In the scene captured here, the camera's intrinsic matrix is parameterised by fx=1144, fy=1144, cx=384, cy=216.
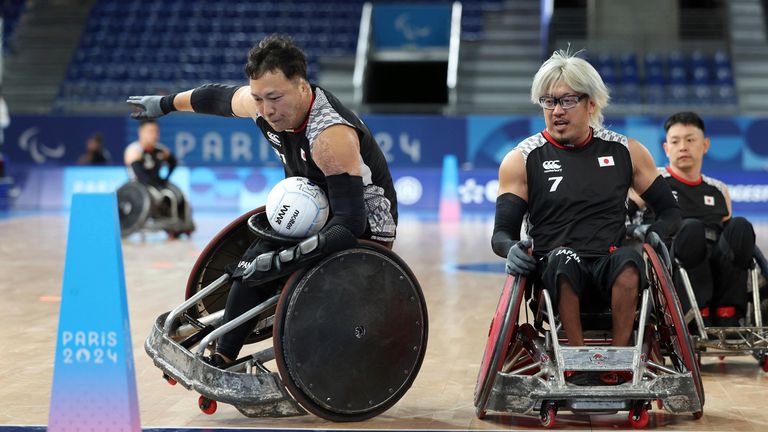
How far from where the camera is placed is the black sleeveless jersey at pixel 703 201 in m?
6.06

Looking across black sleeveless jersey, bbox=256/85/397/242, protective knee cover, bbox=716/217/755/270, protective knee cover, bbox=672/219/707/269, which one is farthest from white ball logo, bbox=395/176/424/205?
black sleeveless jersey, bbox=256/85/397/242

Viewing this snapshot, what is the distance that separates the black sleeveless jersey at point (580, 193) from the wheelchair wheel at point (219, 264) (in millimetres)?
1275

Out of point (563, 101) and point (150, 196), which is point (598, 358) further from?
point (150, 196)

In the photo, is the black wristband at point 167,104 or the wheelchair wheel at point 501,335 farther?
the black wristband at point 167,104

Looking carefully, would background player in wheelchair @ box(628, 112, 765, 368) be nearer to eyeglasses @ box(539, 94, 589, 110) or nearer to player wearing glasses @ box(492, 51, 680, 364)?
player wearing glasses @ box(492, 51, 680, 364)

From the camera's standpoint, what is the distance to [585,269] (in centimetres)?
456

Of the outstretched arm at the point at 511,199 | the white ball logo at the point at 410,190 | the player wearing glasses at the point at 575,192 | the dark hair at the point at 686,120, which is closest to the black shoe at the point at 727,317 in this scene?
the dark hair at the point at 686,120

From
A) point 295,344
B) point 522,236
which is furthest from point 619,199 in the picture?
point 295,344

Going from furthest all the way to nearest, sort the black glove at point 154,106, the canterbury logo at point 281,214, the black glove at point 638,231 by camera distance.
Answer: the black glove at point 154,106
the black glove at point 638,231
the canterbury logo at point 281,214

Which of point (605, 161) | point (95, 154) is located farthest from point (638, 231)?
point (95, 154)

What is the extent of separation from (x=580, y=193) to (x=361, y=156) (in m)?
0.92

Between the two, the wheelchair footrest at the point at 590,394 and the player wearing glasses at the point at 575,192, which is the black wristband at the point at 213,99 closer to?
the player wearing glasses at the point at 575,192

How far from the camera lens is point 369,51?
2328cm

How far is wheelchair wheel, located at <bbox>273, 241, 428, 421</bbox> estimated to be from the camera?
446 cm
